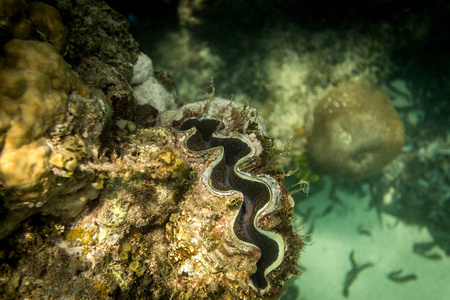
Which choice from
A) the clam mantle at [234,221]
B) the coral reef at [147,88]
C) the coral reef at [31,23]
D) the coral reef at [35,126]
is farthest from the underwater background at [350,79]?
the coral reef at [35,126]

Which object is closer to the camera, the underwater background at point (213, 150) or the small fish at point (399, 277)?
the underwater background at point (213, 150)

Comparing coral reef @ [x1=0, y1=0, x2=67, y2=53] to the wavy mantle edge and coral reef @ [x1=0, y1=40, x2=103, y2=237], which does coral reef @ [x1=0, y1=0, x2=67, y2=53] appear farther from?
the wavy mantle edge

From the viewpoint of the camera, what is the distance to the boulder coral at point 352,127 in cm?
458

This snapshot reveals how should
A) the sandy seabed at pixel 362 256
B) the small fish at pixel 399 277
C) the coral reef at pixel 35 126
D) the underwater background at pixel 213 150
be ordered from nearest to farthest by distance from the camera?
the coral reef at pixel 35 126
the underwater background at pixel 213 150
the sandy seabed at pixel 362 256
the small fish at pixel 399 277

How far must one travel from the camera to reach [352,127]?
4.59 m

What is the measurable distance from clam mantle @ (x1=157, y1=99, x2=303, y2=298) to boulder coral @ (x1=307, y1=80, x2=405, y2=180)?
2551mm

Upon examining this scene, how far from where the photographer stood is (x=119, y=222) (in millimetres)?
1996

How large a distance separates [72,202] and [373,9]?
18.6 ft

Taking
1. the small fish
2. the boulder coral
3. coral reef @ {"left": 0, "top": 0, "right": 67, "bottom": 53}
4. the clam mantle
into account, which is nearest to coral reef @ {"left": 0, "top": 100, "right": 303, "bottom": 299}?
the clam mantle

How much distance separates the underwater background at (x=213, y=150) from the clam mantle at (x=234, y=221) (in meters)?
0.02

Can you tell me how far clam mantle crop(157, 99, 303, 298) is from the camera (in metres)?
2.08

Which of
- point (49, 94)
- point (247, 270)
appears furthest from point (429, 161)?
point (49, 94)

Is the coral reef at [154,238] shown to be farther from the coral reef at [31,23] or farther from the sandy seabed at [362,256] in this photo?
the sandy seabed at [362,256]

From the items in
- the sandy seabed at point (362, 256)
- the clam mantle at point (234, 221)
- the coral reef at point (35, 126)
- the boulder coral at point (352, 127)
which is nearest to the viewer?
the coral reef at point (35, 126)
